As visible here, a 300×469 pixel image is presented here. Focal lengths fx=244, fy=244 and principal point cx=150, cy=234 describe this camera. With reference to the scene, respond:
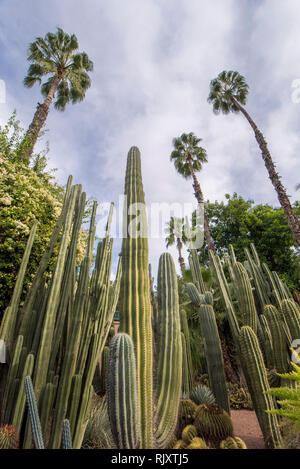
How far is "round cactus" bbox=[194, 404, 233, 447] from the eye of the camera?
2557 mm

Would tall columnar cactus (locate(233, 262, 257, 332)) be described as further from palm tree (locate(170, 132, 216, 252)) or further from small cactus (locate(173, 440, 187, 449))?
palm tree (locate(170, 132, 216, 252))

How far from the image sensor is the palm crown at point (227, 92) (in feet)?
40.6

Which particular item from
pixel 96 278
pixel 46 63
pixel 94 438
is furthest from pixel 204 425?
pixel 46 63

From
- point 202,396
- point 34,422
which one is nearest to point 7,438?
point 34,422

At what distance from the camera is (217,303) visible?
9.01 m

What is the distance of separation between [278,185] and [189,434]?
8.35m

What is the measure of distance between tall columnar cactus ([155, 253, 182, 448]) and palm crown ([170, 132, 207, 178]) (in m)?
13.8


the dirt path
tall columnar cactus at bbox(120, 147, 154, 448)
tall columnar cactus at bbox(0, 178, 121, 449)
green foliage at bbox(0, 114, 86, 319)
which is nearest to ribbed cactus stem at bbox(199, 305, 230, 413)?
the dirt path

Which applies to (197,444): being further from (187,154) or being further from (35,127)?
(187,154)

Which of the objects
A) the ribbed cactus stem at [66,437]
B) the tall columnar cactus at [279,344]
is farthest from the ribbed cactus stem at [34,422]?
the tall columnar cactus at [279,344]

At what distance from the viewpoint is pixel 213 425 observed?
260 cm

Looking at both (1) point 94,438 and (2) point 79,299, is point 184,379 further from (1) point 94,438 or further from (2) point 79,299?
(2) point 79,299

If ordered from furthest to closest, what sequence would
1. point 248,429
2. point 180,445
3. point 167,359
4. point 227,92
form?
point 227,92
point 248,429
point 180,445
point 167,359

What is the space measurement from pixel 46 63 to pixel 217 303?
37.9 ft
